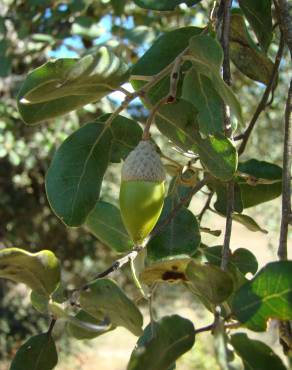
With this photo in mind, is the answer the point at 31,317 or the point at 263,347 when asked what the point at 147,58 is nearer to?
the point at 263,347

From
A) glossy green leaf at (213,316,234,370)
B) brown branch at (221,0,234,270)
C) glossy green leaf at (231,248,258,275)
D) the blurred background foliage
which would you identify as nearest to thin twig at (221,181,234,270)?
brown branch at (221,0,234,270)

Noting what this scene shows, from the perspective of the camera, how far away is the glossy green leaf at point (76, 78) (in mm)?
635

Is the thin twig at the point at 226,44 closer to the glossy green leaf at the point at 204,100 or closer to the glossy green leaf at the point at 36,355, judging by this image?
the glossy green leaf at the point at 204,100

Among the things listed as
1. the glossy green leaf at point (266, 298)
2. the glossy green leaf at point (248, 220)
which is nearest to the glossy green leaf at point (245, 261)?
the glossy green leaf at point (248, 220)

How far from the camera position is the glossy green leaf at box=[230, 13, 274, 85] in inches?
41.1

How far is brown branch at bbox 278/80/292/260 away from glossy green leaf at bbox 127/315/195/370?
17cm

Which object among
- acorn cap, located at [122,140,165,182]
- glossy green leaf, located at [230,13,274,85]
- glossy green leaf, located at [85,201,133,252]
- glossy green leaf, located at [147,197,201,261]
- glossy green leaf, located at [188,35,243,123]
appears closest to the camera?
glossy green leaf, located at [188,35,243,123]

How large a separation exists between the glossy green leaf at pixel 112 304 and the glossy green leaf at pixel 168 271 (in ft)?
0.20

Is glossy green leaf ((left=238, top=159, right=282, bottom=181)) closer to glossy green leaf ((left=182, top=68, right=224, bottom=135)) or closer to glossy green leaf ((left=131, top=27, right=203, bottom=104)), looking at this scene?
glossy green leaf ((left=182, top=68, right=224, bottom=135))

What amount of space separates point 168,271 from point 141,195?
9cm

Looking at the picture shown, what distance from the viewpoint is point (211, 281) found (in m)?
0.62

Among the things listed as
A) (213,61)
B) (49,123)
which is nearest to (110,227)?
(213,61)

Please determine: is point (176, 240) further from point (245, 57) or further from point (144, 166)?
point (245, 57)

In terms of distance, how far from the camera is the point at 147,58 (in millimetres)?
863
